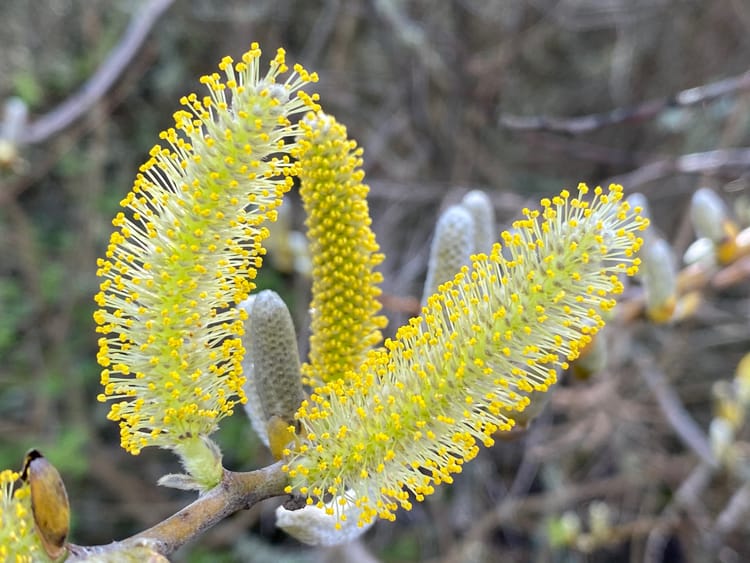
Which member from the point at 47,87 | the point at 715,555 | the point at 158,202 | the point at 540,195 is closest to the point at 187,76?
the point at 47,87

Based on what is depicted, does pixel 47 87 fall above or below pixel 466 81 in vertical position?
above

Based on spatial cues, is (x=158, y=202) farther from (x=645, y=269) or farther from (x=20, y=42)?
(x=20, y=42)

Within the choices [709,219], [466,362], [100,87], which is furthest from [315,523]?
[100,87]

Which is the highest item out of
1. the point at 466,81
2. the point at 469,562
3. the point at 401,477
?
the point at 466,81

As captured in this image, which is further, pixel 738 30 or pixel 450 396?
pixel 738 30

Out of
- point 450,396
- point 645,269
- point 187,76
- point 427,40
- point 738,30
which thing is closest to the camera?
point 450,396

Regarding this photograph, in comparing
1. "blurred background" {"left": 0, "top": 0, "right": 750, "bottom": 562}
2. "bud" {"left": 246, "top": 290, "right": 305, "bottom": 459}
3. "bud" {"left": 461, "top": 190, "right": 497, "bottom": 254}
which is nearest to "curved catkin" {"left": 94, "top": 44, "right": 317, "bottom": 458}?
"bud" {"left": 246, "top": 290, "right": 305, "bottom": 459}

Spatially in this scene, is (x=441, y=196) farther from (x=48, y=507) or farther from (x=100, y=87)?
(x=48, y=507)
